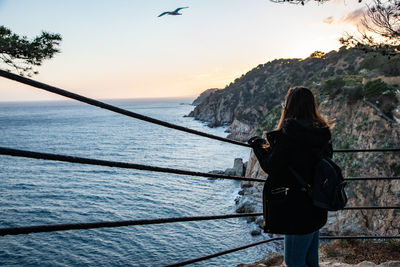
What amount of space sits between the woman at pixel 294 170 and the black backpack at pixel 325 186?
0.04 metres

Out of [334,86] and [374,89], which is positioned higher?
[334,86]

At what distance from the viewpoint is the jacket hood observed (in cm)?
190

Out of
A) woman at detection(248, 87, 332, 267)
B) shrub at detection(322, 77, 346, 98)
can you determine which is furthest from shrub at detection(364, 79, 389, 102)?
woman at detection(248, 87, 332, 267)

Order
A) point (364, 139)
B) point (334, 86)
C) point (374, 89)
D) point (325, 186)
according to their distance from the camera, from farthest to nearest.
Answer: point (334, 86)
point (374, 89)
point (364, 139)
point (325, 186)

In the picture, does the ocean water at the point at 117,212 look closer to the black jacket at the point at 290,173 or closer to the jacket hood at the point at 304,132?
the black jacket at the point at 290,173

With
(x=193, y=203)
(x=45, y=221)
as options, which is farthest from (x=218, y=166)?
(x=45, y=221)

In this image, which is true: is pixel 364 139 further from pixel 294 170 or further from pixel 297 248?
pixel 294 170

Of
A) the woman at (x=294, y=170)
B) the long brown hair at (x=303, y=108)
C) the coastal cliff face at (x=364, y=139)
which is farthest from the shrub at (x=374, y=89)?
the woman at (x=294, y=170)

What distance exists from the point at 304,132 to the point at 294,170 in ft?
0.81

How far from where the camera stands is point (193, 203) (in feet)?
96.0

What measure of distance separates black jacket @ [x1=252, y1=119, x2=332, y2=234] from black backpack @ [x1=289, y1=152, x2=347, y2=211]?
4 centimetres

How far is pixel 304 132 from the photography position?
1.90m

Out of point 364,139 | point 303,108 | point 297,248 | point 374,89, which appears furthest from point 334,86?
point 297,248

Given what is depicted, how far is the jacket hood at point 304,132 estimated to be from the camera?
1.90 meters
